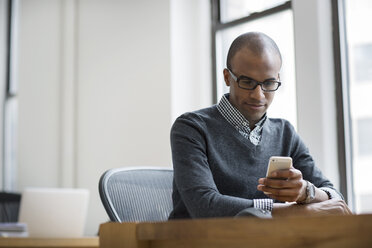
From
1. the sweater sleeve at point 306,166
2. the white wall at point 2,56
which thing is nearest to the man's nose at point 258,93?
the sweater sleeve at point 306,166

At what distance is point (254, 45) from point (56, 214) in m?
1.74

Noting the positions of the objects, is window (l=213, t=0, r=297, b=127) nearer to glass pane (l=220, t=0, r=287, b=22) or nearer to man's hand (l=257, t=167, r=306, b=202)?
glass pane (l=220, t=0, r=287, b=22)

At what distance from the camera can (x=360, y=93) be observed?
364 centimetres

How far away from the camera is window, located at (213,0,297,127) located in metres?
4.09

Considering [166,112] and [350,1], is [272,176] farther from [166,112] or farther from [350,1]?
[166,112]

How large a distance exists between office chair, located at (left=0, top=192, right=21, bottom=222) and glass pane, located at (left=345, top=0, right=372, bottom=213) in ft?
10.2

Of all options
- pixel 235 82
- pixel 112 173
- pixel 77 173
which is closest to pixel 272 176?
pixel 235 82

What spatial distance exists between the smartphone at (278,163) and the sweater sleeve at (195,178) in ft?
0.44

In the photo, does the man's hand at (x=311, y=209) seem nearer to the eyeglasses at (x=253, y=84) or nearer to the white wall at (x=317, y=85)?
the eyeglasses at (x=253, y=84)

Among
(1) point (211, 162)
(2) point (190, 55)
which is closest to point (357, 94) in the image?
(2) point (190, 55)

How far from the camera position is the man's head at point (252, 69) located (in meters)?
1.91

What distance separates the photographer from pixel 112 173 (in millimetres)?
2031

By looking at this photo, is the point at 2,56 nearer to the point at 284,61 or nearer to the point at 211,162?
the point at 284,61

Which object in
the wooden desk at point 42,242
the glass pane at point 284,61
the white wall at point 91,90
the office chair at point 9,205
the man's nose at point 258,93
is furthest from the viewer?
the office chair at point 9,205
